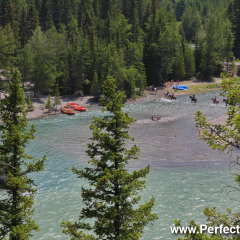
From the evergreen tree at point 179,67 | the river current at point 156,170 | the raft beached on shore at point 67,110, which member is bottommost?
the river current at point 156,170

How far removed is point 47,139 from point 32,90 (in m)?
31.3

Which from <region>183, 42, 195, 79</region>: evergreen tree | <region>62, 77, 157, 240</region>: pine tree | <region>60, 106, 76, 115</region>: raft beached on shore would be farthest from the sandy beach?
<region>62, 77, 157, 240</region>: pine tree

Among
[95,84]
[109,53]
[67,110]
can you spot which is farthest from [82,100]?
[109,53]

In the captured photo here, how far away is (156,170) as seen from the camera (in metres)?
38.2

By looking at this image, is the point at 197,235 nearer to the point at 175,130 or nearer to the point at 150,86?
the point at 175,130

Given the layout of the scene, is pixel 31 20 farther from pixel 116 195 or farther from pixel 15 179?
pixel 116 195

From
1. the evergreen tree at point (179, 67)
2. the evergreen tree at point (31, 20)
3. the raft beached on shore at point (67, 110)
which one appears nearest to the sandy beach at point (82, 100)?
the raft beached on shore at point (67, 110)

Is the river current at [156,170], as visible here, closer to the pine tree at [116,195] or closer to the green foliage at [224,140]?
the pine tree at [116,195]

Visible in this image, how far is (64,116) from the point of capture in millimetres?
63094

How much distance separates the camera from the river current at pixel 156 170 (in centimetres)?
2864

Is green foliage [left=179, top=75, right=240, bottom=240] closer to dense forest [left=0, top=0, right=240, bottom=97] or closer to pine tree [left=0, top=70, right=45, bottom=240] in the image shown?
pine tree [left=0, top=70, right=45, bottom=240]

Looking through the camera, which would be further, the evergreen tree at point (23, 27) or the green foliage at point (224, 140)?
the evergreen tree at point (23, 27)

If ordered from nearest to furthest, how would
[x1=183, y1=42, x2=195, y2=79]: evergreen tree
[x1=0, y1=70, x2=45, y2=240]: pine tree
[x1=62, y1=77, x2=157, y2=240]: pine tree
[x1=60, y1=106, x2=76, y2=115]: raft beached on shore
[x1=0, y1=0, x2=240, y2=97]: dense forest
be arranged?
[x1=62, y1=77, x2=157, y2=240]: pine tree → [x1=0, y1=70, x2=45, y2=240]: pine tree → [x1=60, y1=106, x2=76, y2=115]: raft beached on shore → [x1=0, y1=0, x2=240, y2=97]: dense forest → [x1=183, y1=42, x2=195, y2=79]: evergreen tree

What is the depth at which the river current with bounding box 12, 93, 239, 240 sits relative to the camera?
2864 centimetres
